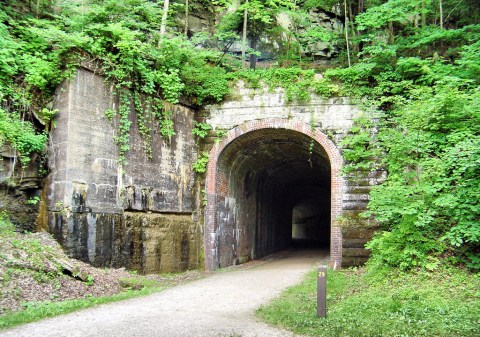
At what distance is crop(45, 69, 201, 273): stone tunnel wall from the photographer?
9.96 metres

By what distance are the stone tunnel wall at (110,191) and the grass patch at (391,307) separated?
4390 millimetres

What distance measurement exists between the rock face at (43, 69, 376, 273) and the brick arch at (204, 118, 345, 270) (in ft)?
0.10

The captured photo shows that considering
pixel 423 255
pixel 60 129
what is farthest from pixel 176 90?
pixel 423 255

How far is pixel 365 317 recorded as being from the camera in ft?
21.3

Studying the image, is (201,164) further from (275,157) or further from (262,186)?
(262,186)

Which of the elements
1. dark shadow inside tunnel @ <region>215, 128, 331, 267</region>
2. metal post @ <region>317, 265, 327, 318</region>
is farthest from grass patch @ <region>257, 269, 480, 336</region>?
dark shadow inside tunnel @ <region>215, 128, 331, 267</region>

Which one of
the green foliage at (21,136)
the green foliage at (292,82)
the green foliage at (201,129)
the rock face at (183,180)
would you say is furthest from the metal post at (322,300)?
the green foliage at (201,129)

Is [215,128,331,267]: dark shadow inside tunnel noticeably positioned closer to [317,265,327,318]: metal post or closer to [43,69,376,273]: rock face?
[43,69,376,273]: rock face

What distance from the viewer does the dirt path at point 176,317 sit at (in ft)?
19.2

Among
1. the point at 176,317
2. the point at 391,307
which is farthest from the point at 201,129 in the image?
the point at 391,307

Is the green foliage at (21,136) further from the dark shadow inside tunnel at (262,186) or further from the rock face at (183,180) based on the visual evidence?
the dark shadow inside tunnel at (262,186)

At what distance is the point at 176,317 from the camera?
674cm

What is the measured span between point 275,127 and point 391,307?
781cm

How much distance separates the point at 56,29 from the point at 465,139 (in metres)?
9.31
